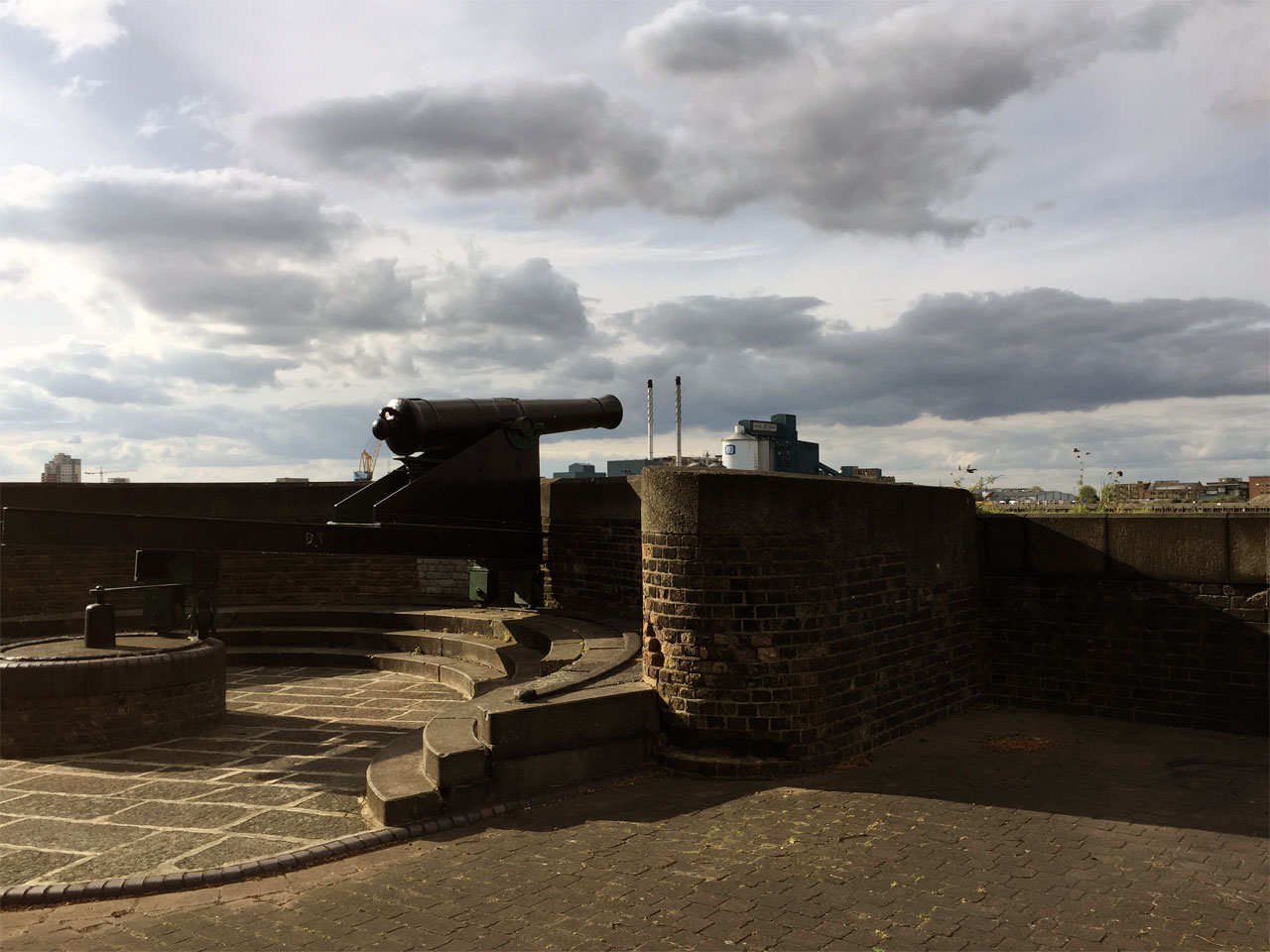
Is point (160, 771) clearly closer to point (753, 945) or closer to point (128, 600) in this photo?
point (753, 945)

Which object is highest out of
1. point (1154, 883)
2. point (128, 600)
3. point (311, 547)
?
point (311, 547)

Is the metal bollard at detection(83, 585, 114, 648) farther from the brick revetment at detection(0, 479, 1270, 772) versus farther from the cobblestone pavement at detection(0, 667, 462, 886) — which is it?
the brick revetment at detection(0, 479, 1270, 772)

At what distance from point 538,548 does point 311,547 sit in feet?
9.56

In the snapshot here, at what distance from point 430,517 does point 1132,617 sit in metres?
6.78

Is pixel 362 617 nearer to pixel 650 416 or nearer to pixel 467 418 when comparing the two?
pixel 467 418

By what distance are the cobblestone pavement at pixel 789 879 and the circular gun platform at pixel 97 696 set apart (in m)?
3.52

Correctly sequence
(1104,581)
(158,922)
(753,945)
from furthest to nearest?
(1104,581) < (158,922) < (753,945)

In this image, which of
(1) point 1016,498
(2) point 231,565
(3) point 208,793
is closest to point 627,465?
(1) point 1016,498

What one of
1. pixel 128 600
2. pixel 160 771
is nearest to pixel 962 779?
pixel 160 771

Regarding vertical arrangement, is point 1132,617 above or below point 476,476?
below

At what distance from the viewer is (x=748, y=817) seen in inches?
215

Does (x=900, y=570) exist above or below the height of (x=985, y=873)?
above

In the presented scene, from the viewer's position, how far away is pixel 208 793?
20.5 feet

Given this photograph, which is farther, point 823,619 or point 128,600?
point 128,600
